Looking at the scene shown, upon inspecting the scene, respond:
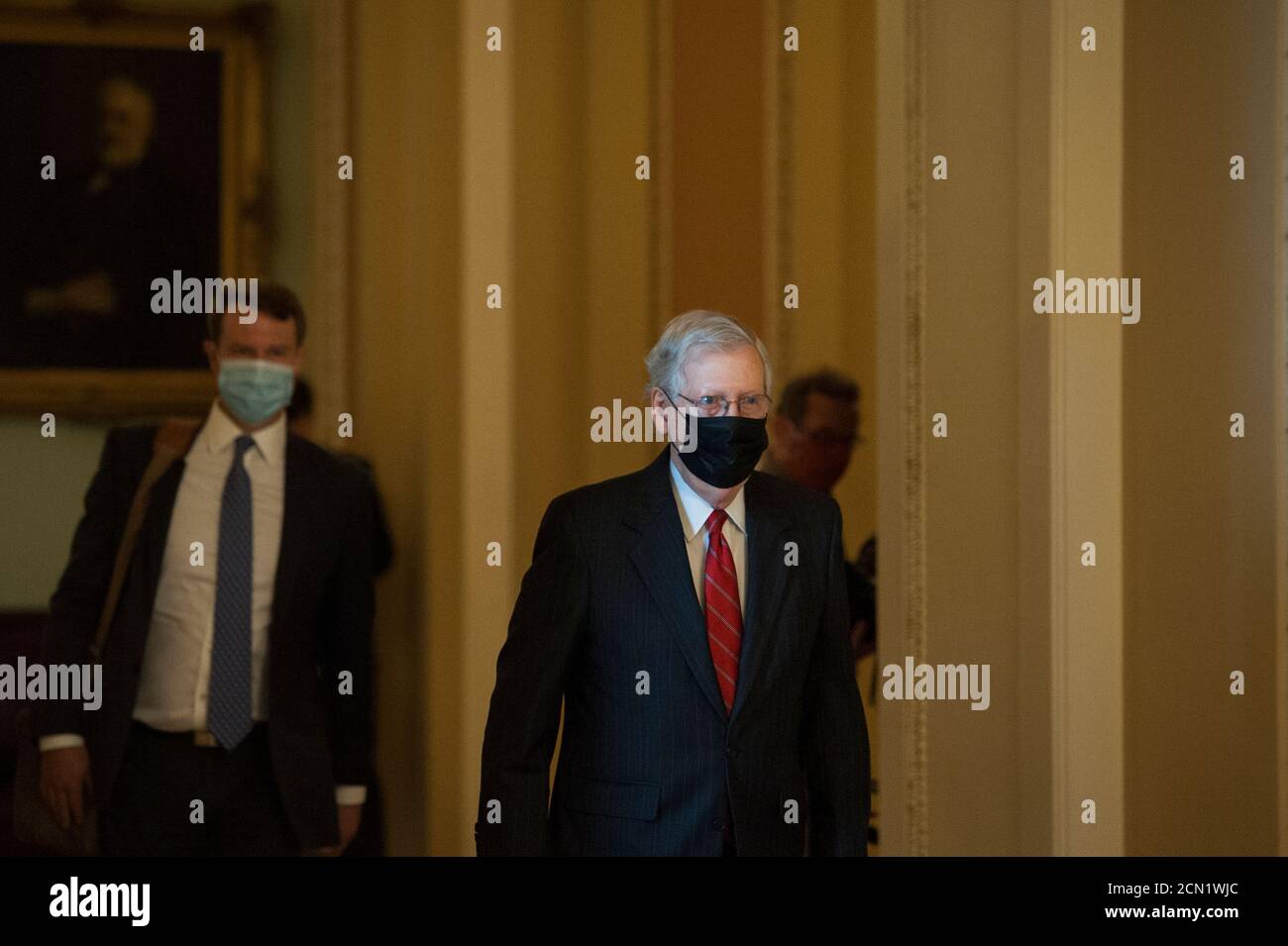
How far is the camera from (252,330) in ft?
9.83

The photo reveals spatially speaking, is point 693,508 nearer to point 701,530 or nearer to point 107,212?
point 701,530

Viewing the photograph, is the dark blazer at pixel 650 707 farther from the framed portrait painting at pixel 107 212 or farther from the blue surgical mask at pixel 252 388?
the framed portrait painting at pixel 107 212

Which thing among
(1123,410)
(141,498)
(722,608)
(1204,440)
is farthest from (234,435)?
(1204,440)

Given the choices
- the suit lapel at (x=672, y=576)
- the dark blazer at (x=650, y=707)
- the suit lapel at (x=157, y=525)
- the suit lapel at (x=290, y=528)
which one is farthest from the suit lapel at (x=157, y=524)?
the suit lapel at (x=672, y=576)

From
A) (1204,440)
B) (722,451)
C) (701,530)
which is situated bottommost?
(701,530)

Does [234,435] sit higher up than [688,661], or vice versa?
[234,435]

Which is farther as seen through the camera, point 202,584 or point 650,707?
point 202,584

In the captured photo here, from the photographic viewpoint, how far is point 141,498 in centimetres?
294

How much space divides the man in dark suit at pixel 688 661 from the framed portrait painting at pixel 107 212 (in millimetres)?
1415

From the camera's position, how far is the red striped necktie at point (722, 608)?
7.48 feet

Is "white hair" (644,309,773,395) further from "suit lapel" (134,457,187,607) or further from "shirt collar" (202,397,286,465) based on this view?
"suit lapel" (134,457,187,607)

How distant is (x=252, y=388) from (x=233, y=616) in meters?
0.49

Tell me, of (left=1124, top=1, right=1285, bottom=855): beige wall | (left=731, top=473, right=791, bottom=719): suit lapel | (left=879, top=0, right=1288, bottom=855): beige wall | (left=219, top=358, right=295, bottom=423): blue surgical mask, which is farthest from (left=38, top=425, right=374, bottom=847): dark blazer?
(left=1124, top=1, right=1285, bottom=855): beige wall
